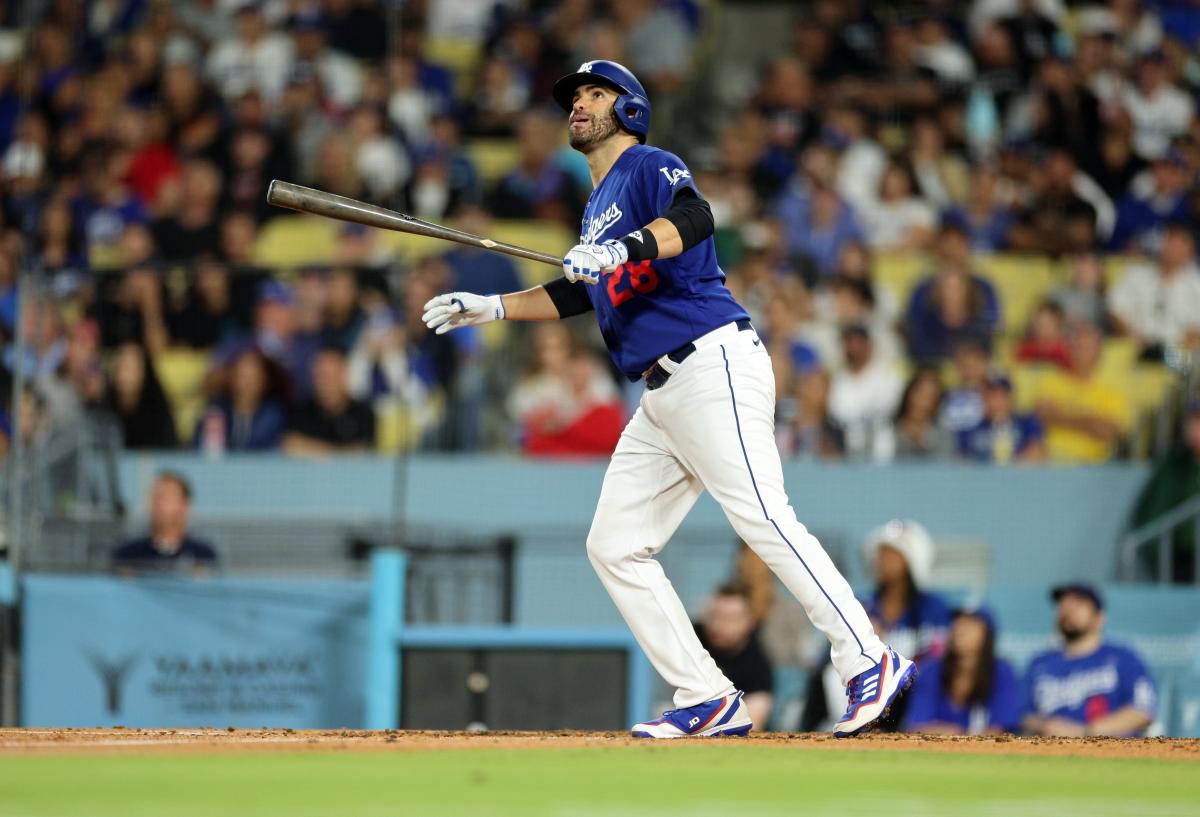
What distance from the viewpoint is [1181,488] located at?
375 inches

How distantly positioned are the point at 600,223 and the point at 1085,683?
3.68 metres

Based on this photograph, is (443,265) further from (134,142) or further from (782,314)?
(134,142)

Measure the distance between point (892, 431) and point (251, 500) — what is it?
11.0 feet

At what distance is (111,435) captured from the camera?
30.4 ft

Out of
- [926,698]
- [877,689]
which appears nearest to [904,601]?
[926,698]

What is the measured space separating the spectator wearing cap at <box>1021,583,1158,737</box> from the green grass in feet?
10.2

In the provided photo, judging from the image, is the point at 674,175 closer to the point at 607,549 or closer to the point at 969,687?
the point at 607,549

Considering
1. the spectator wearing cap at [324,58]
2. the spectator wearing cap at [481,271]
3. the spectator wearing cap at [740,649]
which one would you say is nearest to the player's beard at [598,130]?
the spectator wearing cap at [740,649]

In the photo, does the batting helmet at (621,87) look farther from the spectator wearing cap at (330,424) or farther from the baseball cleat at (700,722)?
the spectator wearing cap at (330,424)

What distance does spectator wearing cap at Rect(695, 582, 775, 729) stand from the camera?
26.2 feet

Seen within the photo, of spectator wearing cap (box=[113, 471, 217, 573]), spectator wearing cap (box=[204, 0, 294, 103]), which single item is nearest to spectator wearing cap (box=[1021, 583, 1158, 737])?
spectator wearing cap (box=[113, 471, 217, 573])

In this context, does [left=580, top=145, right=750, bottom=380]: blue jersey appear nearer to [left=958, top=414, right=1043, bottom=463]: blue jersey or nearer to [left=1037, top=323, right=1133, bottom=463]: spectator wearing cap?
[left=958, top=414, right=1043, bottom=463]: blue jersey

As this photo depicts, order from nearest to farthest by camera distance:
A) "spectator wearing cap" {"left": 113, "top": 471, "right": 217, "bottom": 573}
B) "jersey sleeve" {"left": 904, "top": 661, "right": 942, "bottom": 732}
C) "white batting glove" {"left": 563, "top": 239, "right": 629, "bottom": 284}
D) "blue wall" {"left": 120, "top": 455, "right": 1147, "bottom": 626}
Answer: "white batting glove" {"left": 563, "top": 239, "right": 629, "bottom": 284}
"jersey sleeve" {"left": 904, "top": 661, "right": 942, "bottom": 732}
"spectator wearing cap" {"left": 113, "top": 471, "right": 217, "bottom": 573}
"blue wall" {"left": 120, "top": 455, "right": 1147, "bottom": 626}

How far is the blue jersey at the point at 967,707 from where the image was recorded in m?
7.86
